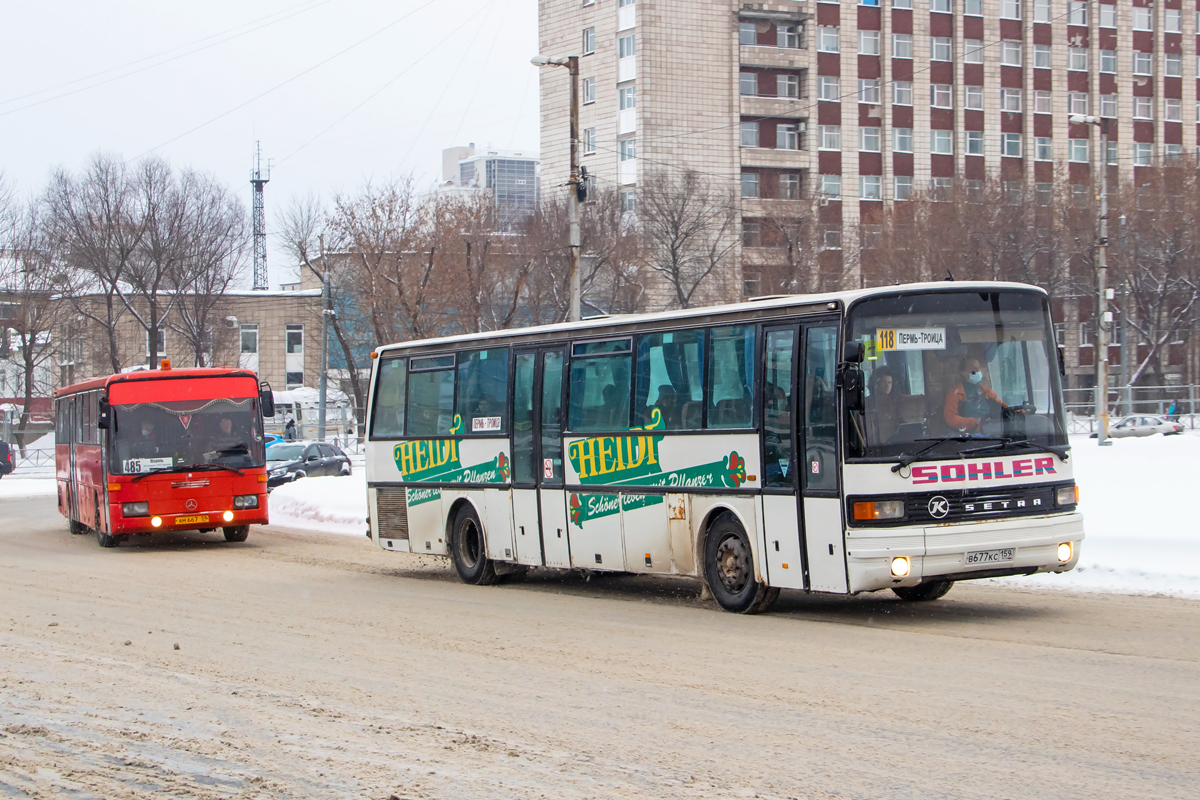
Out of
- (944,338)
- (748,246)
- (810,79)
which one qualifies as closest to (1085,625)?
(944,338)

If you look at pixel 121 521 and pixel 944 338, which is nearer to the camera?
pixel 944 338

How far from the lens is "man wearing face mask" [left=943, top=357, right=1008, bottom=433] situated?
11.6 m

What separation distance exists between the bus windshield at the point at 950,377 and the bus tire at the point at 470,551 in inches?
248

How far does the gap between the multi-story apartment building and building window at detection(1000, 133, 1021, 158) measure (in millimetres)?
85

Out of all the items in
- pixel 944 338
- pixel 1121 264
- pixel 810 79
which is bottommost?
pixel 944 338

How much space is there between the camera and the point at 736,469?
1279cm

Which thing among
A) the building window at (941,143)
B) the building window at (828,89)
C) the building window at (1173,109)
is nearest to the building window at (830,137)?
the building window at (828,89)

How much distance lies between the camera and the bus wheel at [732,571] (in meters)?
12.7

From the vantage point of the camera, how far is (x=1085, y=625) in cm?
1143

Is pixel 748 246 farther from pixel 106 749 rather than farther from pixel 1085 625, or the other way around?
pixel 106 749

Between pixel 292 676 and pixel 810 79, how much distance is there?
242ft

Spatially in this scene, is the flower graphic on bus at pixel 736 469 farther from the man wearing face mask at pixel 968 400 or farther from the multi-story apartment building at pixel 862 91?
the multi-story apartment building at pixel 862 91

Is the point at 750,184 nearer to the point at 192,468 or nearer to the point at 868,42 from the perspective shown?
the point at 868,42

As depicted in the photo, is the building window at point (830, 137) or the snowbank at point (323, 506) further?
the building window at point (830, 137)
